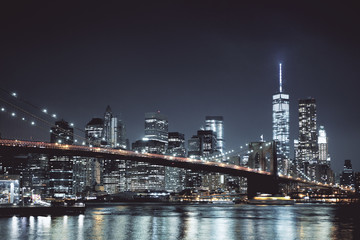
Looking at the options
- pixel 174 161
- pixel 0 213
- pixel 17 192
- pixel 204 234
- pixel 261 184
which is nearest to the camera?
pixel 204 234

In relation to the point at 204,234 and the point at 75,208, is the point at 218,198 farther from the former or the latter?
the point at 204,234

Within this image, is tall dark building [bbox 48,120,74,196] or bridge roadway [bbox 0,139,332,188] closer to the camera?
bridge roadway [bbox 0,139,332,188]

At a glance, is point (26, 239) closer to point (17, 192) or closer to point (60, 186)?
point (17, 192)

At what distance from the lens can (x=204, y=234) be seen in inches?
1198

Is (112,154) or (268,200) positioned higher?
(112,154)

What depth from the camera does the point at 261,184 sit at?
9738 centimetres

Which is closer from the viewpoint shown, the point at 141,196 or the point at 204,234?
the point at 204,234

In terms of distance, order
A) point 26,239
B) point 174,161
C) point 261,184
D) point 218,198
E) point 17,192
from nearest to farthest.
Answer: point 26,239, point 17,192, point 174,161, point 261,184, point 218,198

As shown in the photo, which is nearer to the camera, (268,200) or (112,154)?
(112,154)

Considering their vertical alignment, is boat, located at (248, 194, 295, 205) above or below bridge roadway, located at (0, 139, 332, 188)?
below

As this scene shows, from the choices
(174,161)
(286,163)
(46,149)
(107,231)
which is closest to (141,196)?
(286,163)

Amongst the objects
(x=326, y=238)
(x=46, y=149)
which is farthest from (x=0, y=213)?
(x=326, y=238)

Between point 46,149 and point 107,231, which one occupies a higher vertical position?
point 46,149

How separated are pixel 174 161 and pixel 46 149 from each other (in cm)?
2291
